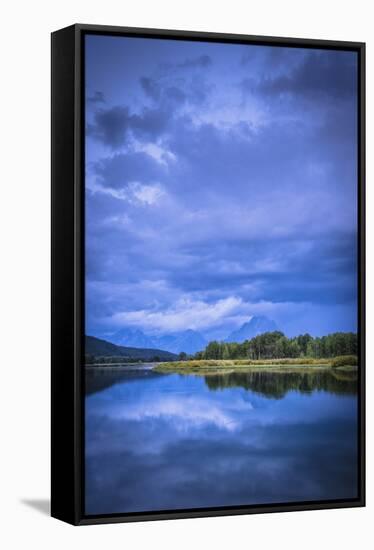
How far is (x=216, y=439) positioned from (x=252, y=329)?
2.87 feet

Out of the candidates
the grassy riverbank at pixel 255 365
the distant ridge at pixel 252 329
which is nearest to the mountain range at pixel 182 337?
the distant ridge at pixel 252 329

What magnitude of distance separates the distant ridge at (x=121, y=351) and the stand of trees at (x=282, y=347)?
0.26 m

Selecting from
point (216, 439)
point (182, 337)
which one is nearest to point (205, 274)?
point (182, 337)

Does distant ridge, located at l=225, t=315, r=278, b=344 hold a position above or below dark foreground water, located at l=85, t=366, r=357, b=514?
above

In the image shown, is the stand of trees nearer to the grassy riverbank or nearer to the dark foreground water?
the grassy riverbank

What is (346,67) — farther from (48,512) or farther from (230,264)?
(48,512)

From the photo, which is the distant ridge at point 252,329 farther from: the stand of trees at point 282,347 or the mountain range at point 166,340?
the mountain range at point 166,340

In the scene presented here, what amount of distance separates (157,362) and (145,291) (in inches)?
21.7

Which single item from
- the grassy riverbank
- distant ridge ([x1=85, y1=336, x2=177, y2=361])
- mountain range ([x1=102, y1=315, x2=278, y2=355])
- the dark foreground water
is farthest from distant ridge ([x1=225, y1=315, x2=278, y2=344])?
distant ridge ([x1=85, y1=336, x2=177, y2=361])

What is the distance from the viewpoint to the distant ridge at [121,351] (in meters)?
9.27

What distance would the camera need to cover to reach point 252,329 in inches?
381

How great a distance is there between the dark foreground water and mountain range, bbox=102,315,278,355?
21cm

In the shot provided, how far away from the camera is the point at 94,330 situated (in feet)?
30.4

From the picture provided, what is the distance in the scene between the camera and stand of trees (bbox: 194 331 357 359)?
962 centimetres
